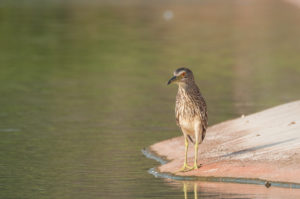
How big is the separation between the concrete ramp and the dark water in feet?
1.88

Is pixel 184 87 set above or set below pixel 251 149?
above

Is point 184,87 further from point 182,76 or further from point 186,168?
point 186,168

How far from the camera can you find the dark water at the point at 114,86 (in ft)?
59.2

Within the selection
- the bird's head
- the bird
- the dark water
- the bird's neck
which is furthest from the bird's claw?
the bird's head

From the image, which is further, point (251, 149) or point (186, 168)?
point (251, 149)

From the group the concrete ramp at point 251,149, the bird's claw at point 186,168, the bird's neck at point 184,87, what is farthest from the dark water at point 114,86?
the bird's neck at point 184,87

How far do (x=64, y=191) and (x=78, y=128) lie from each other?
8606mm

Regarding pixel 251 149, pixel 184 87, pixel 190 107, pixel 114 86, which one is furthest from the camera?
pixel 114 86

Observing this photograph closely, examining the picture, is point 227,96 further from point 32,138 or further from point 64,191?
point 64,191

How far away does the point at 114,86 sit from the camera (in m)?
35.4

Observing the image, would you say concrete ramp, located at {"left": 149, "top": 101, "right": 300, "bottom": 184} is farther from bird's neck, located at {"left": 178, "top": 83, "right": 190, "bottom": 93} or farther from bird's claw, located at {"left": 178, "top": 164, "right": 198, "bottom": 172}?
bird's neck, located at {"left": 178, "top": 83, "right": 190, "bottom": 93}

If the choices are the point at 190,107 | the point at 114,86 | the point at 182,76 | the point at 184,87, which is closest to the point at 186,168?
the point at 190,107

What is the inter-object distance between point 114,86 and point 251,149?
1743cm

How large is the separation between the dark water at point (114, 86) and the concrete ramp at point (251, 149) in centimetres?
57
